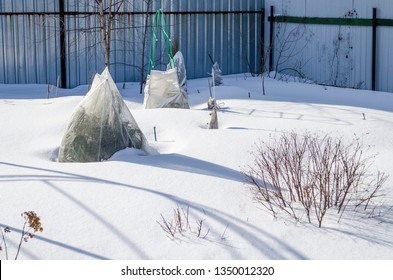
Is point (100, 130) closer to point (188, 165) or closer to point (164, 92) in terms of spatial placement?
point (188, 165)

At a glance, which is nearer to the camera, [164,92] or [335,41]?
[164,92]

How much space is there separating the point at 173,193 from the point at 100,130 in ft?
4.99

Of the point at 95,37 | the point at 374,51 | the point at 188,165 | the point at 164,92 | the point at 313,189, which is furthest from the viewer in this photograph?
the point at 95,37

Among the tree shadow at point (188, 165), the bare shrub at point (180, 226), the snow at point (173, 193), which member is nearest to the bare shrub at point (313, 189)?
the snow at point (173, 193)

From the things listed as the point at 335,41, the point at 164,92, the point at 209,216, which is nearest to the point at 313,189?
the point at 209,216

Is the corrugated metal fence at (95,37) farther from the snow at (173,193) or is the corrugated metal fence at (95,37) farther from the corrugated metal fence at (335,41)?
the snow at (173,193)

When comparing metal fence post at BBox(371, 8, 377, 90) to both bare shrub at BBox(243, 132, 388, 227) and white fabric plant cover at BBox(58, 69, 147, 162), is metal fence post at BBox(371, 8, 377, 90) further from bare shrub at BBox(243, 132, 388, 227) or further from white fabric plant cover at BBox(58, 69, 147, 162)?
bare shrub at BBox(243, 132, 388, 227)

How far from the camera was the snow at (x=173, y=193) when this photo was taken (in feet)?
18.0

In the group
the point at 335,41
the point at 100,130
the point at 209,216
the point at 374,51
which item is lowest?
the point at 209,216

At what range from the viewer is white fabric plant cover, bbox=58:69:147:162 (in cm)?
772

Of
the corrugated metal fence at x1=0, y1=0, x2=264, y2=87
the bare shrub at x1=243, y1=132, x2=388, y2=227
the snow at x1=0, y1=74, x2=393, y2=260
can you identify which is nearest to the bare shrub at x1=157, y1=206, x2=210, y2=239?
the snow at x1=0, y1=74, x2=393, y2=260

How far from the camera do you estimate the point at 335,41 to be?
14258mm

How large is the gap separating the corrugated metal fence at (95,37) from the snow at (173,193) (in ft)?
10.9

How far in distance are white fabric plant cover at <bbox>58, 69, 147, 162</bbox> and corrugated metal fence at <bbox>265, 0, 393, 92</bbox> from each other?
6.36 metres
